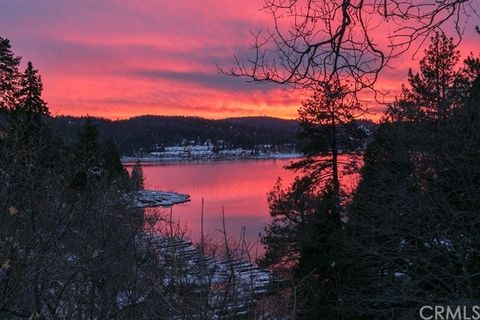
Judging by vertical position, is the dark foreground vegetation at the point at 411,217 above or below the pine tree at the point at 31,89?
below

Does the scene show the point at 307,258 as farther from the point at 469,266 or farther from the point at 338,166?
the point at 338,166

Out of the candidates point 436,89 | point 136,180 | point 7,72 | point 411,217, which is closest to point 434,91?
point 436,89

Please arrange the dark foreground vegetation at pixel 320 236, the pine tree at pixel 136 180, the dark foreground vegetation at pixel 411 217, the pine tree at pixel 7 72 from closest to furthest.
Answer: the dark foreground vegetation at pixel 320 236, the dark foreground vegetation at pixel 411 217, the pine tree at pixel 136 180, the pine tree at pixel 7 72

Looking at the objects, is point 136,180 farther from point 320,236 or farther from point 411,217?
point 411,217

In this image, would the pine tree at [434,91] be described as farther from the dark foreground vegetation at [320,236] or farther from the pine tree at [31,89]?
the pine tree at [31,89]

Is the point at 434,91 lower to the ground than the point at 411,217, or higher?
higher

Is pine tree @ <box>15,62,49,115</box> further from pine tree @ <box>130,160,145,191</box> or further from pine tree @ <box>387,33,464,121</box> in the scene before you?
pine tree @ <box>387,33,464,121</box>

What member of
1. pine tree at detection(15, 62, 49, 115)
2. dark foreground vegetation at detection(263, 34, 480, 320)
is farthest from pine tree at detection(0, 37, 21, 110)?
dark foreground vegetation at detection(263, 34, 480, 320)

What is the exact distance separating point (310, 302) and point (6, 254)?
12.2m

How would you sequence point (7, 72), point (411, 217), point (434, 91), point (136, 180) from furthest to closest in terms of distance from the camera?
point (7, 72)
point (136, 180)
point (434, 91)
point (411, 217)

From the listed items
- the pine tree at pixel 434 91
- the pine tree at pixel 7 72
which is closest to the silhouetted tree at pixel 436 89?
the pine tree at pixel 434 91

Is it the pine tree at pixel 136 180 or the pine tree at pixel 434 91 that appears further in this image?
the pine tree at pixel 136 180

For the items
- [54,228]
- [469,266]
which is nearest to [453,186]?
[469,266]

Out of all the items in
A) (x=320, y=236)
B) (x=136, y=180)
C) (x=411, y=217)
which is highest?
(x=136, y=180)
